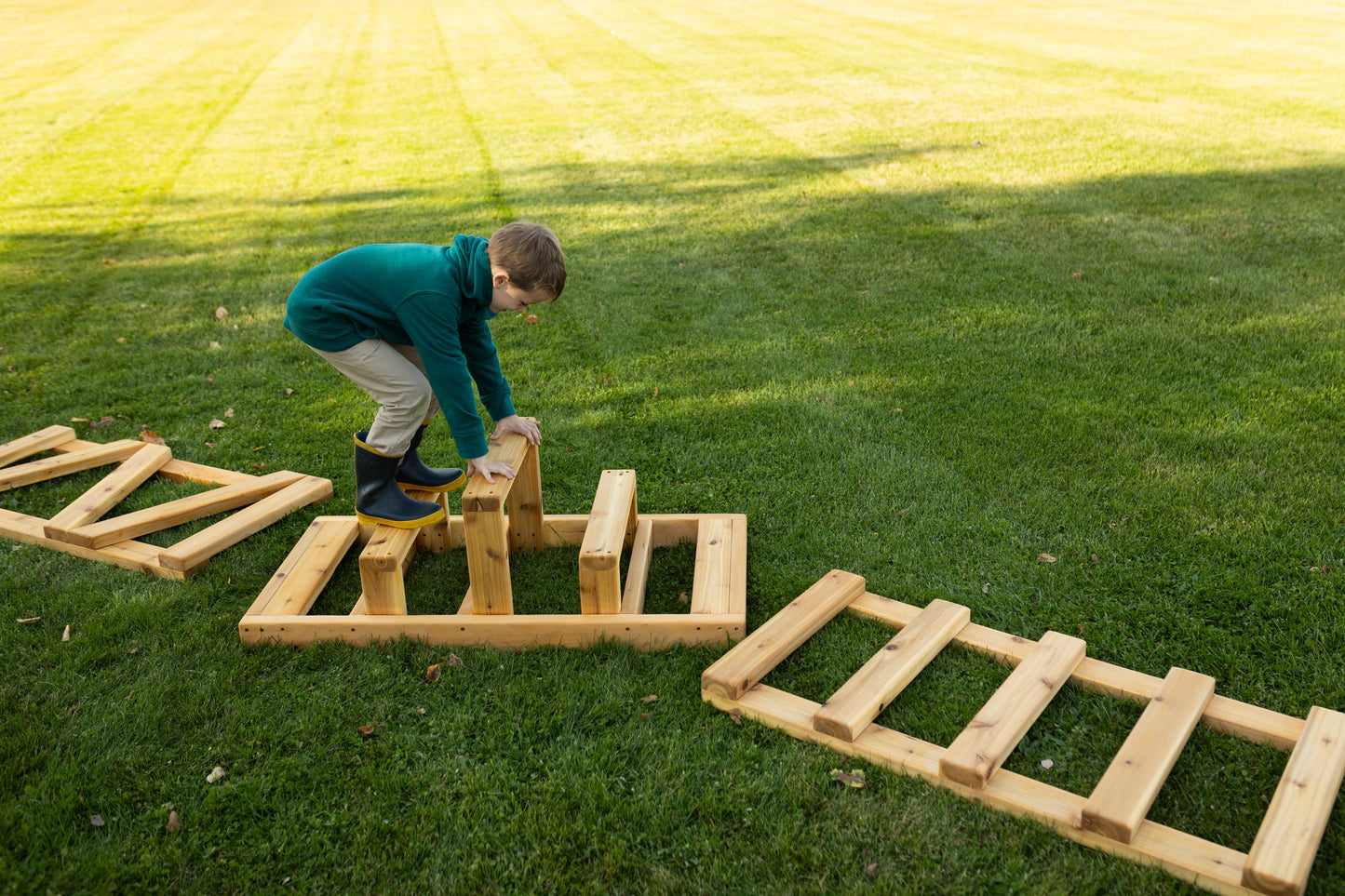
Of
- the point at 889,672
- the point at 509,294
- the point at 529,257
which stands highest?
the point at 529,257

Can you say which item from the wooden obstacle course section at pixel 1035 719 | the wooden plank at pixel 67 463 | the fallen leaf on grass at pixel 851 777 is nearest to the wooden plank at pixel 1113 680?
the wooden obstacle course section at pixel 1035 719

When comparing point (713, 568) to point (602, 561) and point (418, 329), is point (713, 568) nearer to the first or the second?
point (602, 561)

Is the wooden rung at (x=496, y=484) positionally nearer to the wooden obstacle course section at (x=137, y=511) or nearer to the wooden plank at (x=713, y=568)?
the wooden plank at (x=713, y=568)

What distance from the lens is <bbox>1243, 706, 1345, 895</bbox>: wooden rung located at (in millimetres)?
2447

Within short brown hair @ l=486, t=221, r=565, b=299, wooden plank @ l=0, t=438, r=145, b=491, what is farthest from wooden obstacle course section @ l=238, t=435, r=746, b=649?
wooden plank @ l=0, t=438, r=145, b=491

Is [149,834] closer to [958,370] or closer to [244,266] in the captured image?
[958,370]

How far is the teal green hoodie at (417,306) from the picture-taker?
11.3 ft

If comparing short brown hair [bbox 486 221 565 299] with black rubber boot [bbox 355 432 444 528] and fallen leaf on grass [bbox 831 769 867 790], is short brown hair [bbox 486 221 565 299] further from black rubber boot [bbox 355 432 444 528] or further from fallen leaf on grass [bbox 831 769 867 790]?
fallen leaf on grass [bbox 831 769 867 790]

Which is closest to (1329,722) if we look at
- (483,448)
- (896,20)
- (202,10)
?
(483,448)

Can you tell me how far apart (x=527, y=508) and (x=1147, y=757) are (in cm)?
252

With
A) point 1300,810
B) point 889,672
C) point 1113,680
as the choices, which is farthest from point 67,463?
point 1300,810

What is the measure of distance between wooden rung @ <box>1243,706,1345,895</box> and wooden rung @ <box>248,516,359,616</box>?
321 centimetres

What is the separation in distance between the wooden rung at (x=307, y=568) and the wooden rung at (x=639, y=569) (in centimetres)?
123

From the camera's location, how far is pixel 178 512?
4496 millimetres
